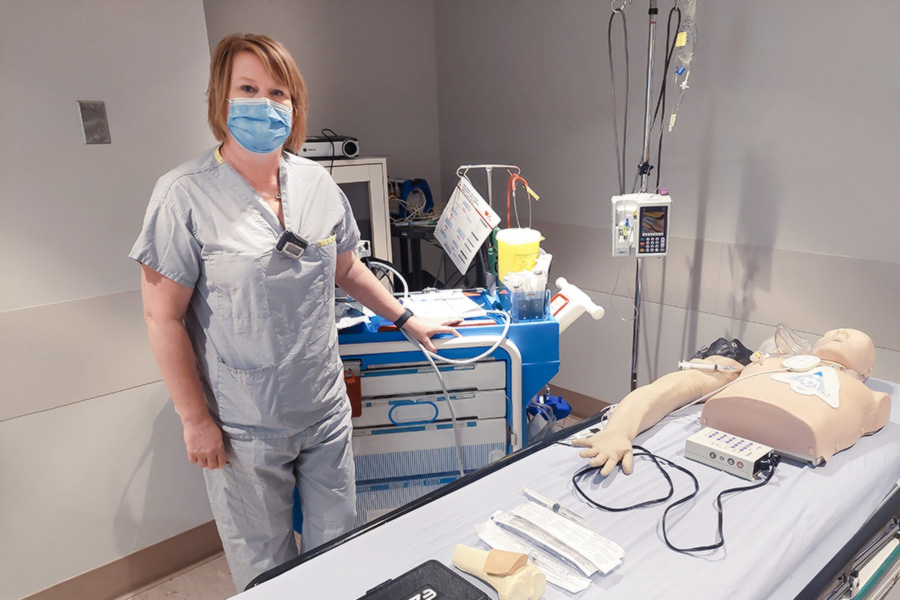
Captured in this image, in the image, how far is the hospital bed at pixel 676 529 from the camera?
3.52ft

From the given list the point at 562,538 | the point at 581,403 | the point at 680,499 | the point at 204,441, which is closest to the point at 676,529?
the point at 680,499

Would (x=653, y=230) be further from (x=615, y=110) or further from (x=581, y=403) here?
(x=581, y=403)

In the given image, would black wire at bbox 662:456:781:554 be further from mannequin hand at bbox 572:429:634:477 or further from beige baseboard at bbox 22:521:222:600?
beige baseboard at bbox 22:521:222:600

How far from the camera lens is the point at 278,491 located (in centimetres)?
149

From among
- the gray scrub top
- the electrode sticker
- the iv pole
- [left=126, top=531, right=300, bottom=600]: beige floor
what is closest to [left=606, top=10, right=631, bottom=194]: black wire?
the iv pole

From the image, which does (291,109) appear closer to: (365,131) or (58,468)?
(58,468)

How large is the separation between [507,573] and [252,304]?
766 millimetres

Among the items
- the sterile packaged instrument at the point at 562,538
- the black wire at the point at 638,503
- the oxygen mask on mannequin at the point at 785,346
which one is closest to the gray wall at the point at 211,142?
the oxygen mask on mannequin at the point at 785,346

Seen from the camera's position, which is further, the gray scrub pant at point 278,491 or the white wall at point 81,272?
the white wall at point 81,272

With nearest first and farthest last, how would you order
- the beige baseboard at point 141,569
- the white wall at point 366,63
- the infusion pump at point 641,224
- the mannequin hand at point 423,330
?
1. the mannequin hand at point 423,330
2. the beige baseboard at point 141,569
3. the infusion pump at point 641,224
4. the white wall at point 366,63

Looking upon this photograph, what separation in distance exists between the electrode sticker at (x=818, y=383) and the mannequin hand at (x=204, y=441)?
1.35 meters

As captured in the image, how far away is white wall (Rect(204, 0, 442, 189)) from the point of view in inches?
110

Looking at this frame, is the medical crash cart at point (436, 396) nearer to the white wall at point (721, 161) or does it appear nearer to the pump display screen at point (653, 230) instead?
the pump display screen at point (653, 230)

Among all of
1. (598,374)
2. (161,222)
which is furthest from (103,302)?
(598,374)
